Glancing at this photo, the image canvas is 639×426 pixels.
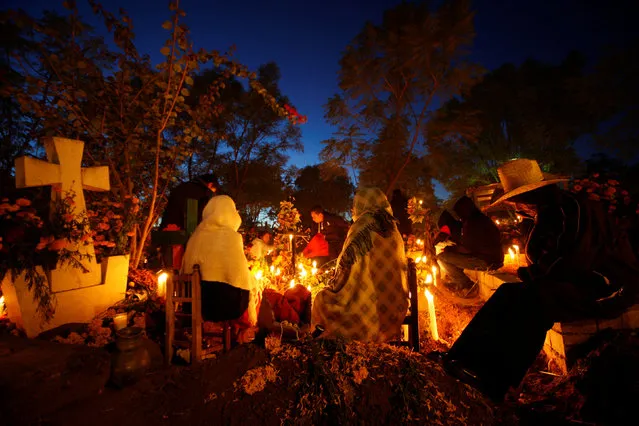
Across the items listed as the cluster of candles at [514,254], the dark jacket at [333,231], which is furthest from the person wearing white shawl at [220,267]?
the cluster of candles at [514,254]

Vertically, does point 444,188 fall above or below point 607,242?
above

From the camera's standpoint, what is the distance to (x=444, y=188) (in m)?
22.6

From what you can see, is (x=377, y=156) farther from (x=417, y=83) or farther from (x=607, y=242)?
(x=607, y=242)

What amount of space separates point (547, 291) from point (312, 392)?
2.18 m

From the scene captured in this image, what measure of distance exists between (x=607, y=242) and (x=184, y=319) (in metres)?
4.97

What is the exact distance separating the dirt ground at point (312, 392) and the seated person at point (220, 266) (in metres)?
0.93

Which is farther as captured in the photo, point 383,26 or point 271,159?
point 271,159

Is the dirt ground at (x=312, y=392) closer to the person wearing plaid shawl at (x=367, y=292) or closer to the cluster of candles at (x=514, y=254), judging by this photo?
the person wearing plaid shawl at (x=367, y=292)

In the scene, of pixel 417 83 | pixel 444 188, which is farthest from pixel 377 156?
pixel 444 188

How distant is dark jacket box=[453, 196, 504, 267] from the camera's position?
5922mm

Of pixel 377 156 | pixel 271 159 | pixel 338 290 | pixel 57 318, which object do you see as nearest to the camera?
pixel 338 290

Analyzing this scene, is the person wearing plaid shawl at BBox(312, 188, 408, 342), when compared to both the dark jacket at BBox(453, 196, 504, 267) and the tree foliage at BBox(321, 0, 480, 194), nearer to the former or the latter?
the dark jacket at BBox(453, 196, 504, 267)

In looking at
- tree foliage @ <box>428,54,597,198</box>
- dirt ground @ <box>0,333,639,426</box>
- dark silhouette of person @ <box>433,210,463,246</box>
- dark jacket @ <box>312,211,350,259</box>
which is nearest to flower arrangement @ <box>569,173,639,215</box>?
dirt ground @ <box>0,333,639,426</box>

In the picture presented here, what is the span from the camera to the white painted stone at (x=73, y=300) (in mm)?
3576
